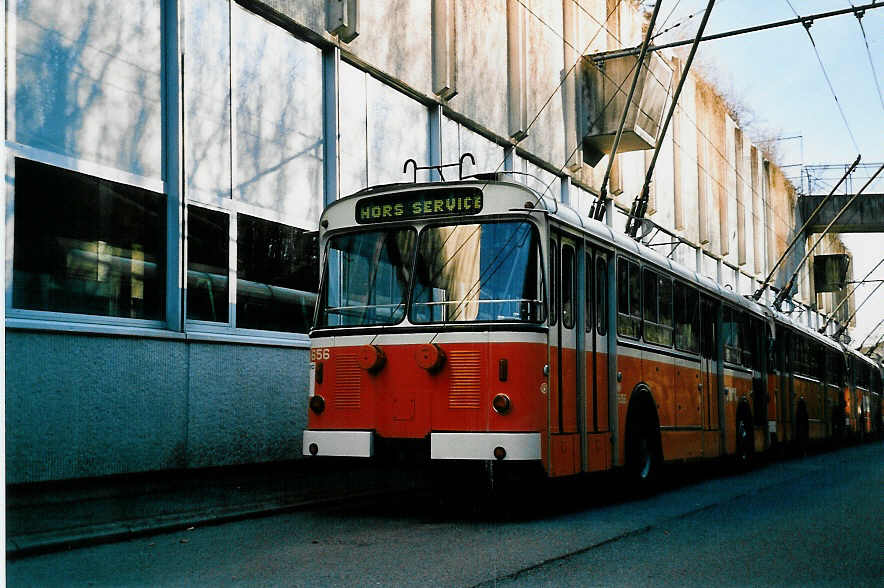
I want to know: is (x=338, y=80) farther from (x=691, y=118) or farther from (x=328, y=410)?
(x=691, y=118)

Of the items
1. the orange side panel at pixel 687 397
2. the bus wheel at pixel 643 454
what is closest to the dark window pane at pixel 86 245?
the bus wheel at pixel 643 454

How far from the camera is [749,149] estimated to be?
4453 cm

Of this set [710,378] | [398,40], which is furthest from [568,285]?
[398,40]

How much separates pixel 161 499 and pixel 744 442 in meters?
10.8

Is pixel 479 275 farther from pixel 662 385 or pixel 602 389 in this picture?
pixel 662 385

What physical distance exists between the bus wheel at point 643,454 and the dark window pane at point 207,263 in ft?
17.3

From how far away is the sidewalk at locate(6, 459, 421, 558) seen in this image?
28.0 feet

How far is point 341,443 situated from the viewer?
992 cm

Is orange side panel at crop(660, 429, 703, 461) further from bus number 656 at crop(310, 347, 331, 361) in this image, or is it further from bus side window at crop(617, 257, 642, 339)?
bus number 656 at crop(310, 347, 331, 361)

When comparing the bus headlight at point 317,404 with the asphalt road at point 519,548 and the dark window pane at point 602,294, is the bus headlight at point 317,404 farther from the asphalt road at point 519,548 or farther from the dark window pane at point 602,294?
the dark window pane at point 602,294

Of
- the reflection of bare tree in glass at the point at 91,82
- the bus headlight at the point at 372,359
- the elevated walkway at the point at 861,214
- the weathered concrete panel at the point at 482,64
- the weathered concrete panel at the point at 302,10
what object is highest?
the elevated walkway at the point at 861,214

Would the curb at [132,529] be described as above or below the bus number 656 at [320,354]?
below

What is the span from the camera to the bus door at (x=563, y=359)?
988cm

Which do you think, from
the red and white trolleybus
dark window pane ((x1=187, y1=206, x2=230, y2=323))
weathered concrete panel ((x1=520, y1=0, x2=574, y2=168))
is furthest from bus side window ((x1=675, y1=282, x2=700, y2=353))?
weathered concrete panel ((x1=520, y1=0, x2=574, y2=168))
